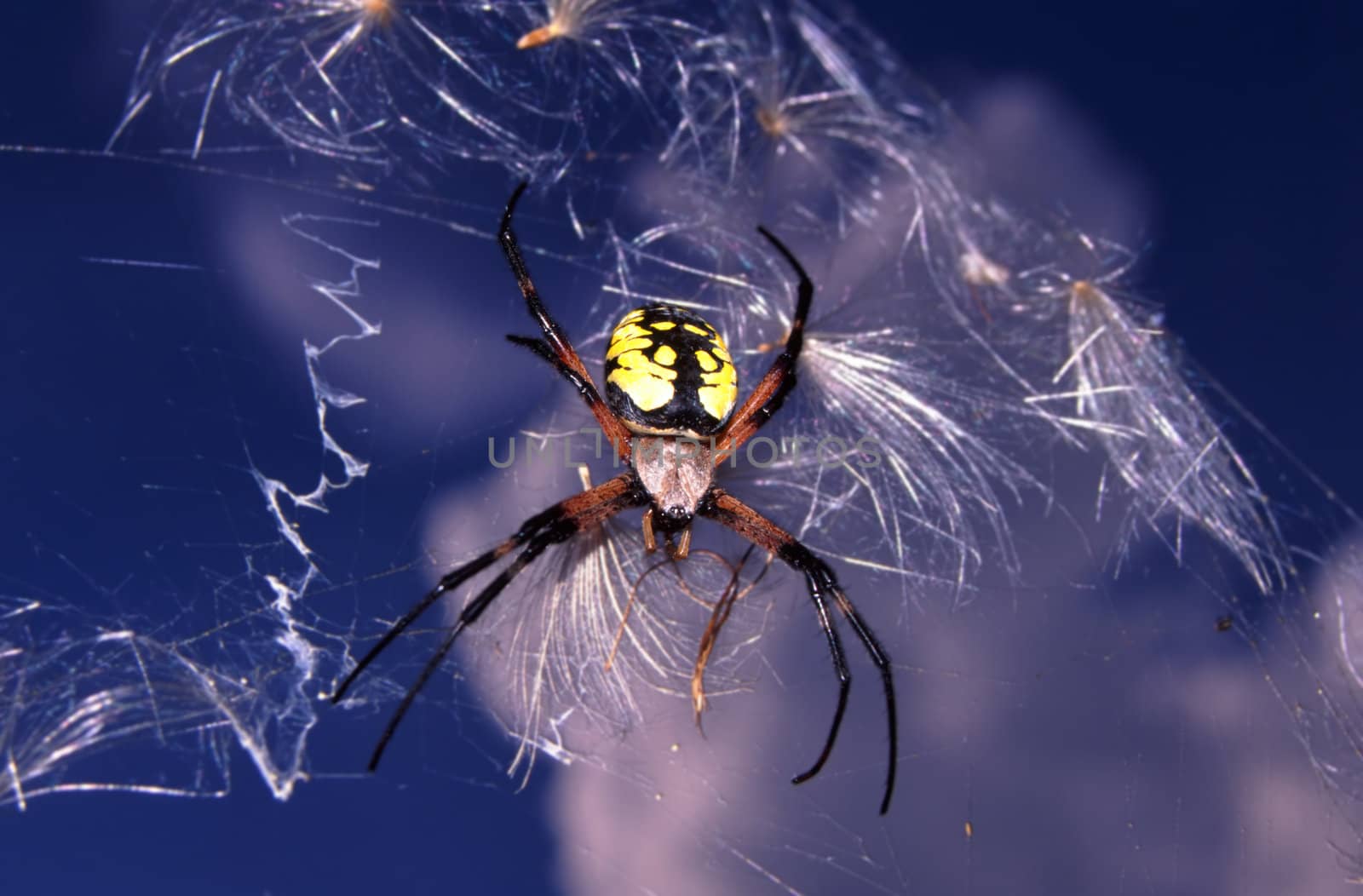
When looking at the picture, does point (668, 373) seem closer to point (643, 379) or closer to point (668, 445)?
A: point (643, 379)

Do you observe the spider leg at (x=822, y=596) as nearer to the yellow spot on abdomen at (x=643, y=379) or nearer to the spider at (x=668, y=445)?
the spider at (x=668, y=445)

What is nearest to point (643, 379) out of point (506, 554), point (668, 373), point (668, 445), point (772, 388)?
point (668, 373)

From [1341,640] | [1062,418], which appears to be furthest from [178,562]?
[1341,640]

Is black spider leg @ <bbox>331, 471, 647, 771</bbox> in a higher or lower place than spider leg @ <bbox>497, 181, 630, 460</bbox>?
lower

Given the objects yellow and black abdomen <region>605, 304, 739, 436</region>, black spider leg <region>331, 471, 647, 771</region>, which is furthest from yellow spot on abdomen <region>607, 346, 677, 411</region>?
black spider leg <region>331, 471, 647, 771</region>

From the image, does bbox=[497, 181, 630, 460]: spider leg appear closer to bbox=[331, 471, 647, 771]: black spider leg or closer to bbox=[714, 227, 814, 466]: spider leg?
bbox=[331, 471, 647, 771]: black spider leg

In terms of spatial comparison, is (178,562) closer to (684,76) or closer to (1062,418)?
(684,76)

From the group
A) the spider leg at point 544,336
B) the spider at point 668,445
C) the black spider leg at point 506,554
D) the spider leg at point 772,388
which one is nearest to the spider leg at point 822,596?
the spider at point 668,445
